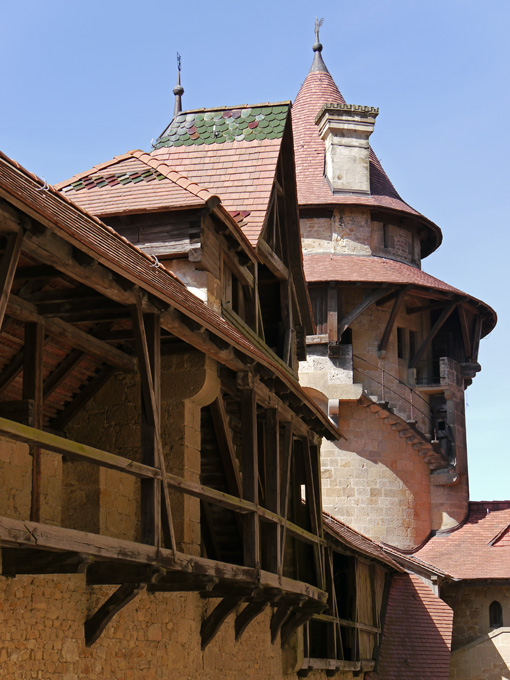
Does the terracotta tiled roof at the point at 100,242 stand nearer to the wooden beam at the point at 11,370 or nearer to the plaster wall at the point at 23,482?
the wooden beam at the point at 11,370

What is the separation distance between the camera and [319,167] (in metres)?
29.1

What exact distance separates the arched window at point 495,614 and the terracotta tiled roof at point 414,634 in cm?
235

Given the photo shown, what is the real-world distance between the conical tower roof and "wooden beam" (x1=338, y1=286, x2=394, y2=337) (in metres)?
2.43

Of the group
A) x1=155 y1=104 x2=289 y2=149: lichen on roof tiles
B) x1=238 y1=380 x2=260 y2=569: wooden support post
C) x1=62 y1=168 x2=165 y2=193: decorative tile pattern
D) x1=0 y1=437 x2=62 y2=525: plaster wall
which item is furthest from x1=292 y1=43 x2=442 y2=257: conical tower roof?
x1=0 y1=437 x2=62 y2=525: plaster wall

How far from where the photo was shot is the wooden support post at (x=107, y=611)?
9.07 metres

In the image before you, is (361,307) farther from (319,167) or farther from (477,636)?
(477,636)

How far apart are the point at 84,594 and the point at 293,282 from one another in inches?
369

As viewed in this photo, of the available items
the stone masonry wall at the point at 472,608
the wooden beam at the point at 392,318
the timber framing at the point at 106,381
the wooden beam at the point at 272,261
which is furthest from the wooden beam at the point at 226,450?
the stone masonry wall at the point at 472,608

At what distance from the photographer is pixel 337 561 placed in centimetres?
2116

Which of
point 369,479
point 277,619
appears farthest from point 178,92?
point 277,619

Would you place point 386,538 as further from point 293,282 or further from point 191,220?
point 191,220

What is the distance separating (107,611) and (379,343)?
59.8 feet

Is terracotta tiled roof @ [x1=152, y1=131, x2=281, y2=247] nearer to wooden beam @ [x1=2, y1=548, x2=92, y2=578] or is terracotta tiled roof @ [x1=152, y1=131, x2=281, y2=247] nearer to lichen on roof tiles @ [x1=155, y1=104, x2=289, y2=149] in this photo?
lichen on roof tiles @ [x1=155, y1=104, x2=289, y2=149]

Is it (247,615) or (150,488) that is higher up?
(150,488)
